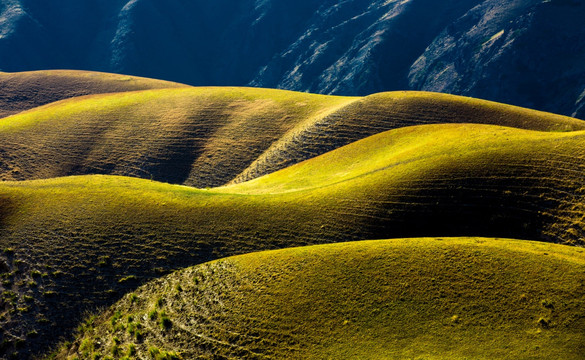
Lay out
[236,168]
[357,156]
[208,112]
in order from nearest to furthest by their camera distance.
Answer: [357,156] < [236,168] < [208,112]

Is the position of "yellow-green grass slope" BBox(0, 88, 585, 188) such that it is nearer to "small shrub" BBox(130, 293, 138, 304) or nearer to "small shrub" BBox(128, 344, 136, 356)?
"small shrub" BBox(130, 293, 138, 304)

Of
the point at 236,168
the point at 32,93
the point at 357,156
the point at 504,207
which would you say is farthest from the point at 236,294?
the point at 32,93

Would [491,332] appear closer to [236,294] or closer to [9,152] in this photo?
[236,294]

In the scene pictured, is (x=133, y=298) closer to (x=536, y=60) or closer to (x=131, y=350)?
(x=131, y=350)

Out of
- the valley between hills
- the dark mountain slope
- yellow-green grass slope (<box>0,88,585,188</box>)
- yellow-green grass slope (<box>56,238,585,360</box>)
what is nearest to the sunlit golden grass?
yellow-green grass slope (<box>0,88,585,188</box>)

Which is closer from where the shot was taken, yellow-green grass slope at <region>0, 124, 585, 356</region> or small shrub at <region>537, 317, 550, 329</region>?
small shrub at <region>537, 317, 550, 329</region>

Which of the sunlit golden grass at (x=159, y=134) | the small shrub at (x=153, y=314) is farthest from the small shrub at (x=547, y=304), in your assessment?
the sunlit golden grass at (x=159, y=134)
